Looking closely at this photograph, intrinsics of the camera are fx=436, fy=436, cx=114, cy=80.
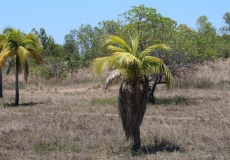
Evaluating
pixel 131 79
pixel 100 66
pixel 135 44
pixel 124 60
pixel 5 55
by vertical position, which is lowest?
pixel 131 79

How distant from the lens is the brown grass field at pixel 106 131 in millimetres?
10859

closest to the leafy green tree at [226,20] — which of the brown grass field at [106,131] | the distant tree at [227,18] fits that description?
the distant tree at [227,18]

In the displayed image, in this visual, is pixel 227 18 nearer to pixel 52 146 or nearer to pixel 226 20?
pixel 226 20

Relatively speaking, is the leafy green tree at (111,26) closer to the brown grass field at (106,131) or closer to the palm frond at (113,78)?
the brown grass field at (106,131)

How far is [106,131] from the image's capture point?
14031 mm

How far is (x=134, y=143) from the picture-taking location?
11430mm

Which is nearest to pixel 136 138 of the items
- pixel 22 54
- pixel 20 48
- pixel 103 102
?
pixel 103 102

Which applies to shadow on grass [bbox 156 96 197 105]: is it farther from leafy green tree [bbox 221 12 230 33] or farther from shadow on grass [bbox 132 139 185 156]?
leafy green tree [bbox 221 12 230 33]

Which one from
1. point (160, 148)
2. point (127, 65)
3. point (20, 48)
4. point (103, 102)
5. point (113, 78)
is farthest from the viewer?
point (103, 102)

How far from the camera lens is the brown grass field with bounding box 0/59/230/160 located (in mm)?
10859

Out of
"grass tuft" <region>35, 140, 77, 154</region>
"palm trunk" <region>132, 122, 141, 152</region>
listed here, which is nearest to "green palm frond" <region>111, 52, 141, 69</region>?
"palm trunk" <region>132, 122, 141, 152</region>

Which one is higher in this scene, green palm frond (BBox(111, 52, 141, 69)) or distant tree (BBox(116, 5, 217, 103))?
distant tree (BBox(116, 5, 217, 103))

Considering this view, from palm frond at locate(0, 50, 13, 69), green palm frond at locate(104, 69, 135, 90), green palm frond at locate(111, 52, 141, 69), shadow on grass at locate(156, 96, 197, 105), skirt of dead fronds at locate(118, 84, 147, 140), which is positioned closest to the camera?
green palm frond at locate(111, 52, 141, 69)

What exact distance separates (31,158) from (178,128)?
5.29 metres
